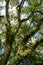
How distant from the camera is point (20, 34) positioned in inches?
477

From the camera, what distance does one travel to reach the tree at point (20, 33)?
10367 mm

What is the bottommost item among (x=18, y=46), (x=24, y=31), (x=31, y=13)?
(x=18, y=46)

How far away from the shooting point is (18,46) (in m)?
11.0

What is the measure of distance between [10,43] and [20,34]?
1.88 metres

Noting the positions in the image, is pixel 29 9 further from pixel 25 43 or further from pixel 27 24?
pixel 25 43

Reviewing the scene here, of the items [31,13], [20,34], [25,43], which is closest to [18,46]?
[25,43]

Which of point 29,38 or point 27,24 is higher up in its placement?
point 27,24

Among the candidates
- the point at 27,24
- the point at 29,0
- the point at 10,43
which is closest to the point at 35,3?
the point at 29,0

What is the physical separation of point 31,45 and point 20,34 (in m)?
1.56

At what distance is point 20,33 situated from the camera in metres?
12.2

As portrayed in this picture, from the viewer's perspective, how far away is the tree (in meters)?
10.4

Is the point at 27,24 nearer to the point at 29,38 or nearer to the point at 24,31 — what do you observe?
the point at 24,31

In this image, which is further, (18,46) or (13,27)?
(13,27)

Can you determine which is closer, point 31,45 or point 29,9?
point 31,45
